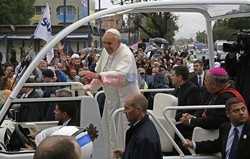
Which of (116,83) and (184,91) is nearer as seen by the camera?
(116,83)

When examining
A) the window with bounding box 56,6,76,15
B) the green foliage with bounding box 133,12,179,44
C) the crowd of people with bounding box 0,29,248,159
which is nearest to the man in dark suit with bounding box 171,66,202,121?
the crowd of people with bounding box 0,29,248,159

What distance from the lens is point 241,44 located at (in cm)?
678

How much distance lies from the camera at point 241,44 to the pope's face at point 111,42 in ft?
5.24

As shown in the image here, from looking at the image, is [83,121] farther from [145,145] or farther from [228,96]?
[228,96]

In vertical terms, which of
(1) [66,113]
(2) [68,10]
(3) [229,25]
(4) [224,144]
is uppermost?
(2) [68,10]

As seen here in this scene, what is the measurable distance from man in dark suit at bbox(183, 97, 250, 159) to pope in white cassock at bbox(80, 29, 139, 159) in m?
0.91

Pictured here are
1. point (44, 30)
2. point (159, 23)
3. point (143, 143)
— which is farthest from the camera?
Result: point (159, 23)

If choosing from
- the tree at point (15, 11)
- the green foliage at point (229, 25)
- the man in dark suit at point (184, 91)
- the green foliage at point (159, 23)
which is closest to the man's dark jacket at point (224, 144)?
the man in dark suit at point (184, 91)

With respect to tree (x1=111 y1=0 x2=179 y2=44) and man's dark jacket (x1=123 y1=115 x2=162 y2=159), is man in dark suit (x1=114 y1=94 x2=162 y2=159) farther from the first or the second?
tree (x1=111 y1=0 x2=179 y2=44)

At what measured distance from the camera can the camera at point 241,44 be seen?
641 cm

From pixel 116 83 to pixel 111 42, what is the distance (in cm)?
50

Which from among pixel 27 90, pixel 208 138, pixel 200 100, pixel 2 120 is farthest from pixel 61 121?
pixel 200 100

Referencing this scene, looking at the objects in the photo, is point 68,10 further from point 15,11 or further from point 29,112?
point 29,112

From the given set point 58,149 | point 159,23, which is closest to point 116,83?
point 58,149
